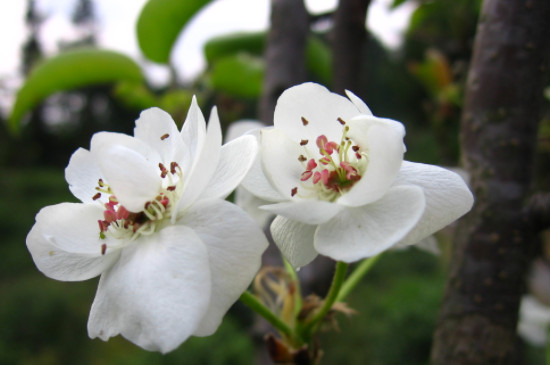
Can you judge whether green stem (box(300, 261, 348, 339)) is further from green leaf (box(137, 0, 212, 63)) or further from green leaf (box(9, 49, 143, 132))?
green leaf (box(9, 49, 143, 132))

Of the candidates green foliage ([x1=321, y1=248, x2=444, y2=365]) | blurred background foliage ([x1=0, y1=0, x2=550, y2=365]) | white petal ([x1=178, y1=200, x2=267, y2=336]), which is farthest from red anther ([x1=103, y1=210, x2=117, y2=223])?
green foliage ([x1=321, y1=248, x2=444, y2=365])

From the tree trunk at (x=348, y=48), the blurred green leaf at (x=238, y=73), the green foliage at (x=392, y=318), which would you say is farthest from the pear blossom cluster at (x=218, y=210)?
the green foliage at (x=392, y=318)

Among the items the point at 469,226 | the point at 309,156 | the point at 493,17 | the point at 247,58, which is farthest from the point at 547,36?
the point at 247,58

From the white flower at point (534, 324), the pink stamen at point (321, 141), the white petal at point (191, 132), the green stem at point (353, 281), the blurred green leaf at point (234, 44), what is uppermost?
the white petal at point (191, 132)

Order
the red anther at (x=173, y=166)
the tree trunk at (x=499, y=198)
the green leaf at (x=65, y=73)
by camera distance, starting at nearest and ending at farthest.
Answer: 1. the red anther at (x=173, y=166)
2. the tree trunk at (x=499, y=198)
3. the green leaf at (x=65, y=73)

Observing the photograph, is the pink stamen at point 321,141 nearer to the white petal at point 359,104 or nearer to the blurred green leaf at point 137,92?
the white petal at point 359,104

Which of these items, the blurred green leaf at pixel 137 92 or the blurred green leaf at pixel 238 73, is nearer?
the blurred green leaf at pixel 238 73

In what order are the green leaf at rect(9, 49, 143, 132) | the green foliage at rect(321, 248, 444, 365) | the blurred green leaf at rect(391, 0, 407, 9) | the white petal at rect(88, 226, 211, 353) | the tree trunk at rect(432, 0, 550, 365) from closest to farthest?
the white petal at rect(88, 226, 211, 353) < the tree trunk at rect(432, 0, 550, 365) < the blurred green leaf at rect(391, 0, 407, 9) < the green leaf at rect(9, 49, 143, 132) < the green foliage at rect(321, 248, 444, 365)
